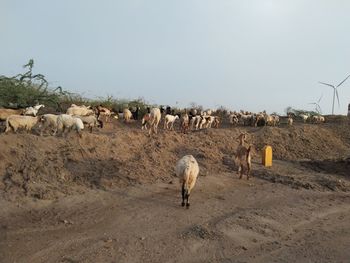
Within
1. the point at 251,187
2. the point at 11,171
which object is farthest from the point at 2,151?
the point at 251,187

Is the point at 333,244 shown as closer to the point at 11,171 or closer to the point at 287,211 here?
the point at 287,211

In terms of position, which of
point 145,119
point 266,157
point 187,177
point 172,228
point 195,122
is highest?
point 145,119

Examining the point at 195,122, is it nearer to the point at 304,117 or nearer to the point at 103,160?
the point at 304,117

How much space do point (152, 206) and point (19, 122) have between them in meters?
5.87

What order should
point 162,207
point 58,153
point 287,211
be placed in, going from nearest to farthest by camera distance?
point 162,207 < point 287,211 < point 58,153

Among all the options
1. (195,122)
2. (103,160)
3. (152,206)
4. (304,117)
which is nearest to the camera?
(152,206)

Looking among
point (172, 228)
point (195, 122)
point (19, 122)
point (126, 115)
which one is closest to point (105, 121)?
point (126, 115)

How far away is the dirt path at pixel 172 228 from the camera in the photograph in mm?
8461

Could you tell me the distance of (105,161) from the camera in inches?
527

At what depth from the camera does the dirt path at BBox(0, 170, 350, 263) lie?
333 inches

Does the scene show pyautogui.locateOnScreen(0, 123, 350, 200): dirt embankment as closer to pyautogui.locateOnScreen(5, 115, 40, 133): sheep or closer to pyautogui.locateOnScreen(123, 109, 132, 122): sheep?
pyautogui.locateOnScreen(5, 115, 40, 133): sheep

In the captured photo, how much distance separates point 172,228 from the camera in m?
9.81

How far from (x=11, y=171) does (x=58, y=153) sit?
5.47 feet

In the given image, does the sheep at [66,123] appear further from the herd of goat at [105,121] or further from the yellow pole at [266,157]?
the yellow pole at [266,157]
